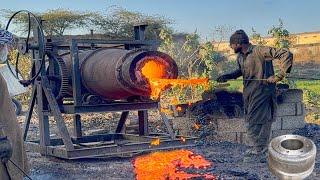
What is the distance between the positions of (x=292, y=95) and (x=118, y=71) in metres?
3.93

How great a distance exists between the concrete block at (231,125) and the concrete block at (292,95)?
0.95m

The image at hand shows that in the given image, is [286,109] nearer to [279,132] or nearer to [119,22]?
[279,132]

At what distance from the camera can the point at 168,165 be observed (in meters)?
7.71

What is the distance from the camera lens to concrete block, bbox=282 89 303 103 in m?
9.60

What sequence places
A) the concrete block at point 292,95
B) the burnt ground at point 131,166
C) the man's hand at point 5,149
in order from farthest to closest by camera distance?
the concrete block at point 292,95, the burnt ground at point 131,166, the man's hand at point 5,149

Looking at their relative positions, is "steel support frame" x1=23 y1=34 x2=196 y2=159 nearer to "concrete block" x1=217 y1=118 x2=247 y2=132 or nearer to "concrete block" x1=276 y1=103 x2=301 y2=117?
"concrete block" x1=217 y1=118 x2=247 y2=132

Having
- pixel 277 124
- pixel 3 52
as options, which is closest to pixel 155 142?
pixel 277 124

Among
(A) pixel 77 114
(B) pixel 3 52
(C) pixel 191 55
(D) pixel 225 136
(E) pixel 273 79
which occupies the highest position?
(B) pixel 3 52

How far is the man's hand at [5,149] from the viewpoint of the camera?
4.11 meters

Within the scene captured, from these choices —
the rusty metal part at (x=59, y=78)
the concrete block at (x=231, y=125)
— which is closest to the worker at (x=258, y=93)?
the concrete block at (x=231, y=125)

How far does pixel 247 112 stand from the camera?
329 inches

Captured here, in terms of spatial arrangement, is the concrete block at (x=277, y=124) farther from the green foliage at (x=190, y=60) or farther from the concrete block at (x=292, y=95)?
the green foliage at (x=190, y=60)

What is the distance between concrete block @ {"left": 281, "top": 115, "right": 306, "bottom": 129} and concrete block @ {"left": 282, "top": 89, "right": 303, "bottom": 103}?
34cm

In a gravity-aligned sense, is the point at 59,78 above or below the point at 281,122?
above
